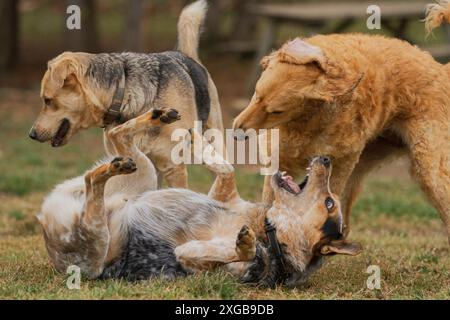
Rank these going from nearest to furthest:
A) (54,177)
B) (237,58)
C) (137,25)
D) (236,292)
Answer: (236,292) < (54,177) < (137,25) < (237,58)

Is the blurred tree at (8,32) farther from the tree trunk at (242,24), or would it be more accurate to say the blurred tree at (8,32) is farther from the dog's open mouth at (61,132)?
the dog's open mouth at (61,132)

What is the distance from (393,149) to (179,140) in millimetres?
1685

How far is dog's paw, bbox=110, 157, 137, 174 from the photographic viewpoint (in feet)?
18.4

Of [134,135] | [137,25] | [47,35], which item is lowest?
[47,35]

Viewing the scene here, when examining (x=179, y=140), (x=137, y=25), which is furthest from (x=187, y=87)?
(x=137, y=25)

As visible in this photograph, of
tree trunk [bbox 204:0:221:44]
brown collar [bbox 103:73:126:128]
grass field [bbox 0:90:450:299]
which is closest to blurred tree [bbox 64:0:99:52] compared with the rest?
tree trunk [bbox 204:0:221:44]

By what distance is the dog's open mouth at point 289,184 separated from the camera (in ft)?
19.5

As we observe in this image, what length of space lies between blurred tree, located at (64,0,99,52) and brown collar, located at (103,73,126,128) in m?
12.0

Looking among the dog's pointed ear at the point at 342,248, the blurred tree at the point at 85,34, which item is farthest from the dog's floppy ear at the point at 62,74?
the blurred tree at the point at 85,34

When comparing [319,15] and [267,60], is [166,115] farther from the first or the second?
[319,15]

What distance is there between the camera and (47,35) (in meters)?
26.2

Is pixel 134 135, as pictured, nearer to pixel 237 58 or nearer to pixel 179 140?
pixel 179 140

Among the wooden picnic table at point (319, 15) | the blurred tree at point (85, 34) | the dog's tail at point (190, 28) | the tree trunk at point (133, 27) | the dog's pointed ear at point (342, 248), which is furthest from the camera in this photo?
the blurred tree at point (85, 34)

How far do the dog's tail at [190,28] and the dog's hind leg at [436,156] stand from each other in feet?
7.75
